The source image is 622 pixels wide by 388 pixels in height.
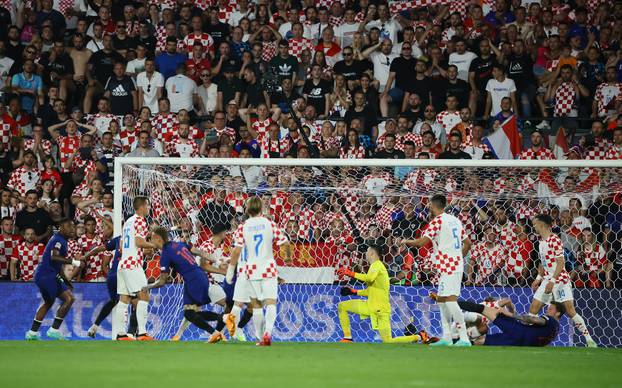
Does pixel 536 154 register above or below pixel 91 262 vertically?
above

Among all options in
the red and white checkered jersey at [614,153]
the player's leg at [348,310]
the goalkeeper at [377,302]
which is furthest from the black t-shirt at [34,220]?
the red and white checkered jersey at [614,153]

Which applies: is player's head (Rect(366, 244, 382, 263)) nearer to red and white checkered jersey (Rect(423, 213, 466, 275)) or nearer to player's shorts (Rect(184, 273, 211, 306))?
red and white checkered jersey (Rect(423, 213, 466, 275))

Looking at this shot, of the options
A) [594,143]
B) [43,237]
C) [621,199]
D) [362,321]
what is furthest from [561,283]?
[43,237]

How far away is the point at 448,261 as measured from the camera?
45.6 feet

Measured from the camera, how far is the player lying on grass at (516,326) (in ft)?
45.7

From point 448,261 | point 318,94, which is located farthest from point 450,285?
point 318,94

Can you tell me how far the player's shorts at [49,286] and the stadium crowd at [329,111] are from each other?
1.52 m

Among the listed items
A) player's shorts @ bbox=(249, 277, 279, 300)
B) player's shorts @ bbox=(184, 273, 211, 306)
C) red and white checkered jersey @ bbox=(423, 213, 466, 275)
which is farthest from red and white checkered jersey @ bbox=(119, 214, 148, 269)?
red and white checkered jersey @ bbox=(423, 213, 466, 275)

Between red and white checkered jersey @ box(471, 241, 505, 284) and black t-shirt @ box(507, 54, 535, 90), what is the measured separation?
4815 millimetres

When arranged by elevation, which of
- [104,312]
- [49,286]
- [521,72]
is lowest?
[104,312]

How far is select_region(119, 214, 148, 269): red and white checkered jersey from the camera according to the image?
14.3 meters

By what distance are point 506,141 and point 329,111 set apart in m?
3.44

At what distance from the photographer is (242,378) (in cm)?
827

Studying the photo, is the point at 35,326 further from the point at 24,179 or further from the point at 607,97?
the point at 607,97
